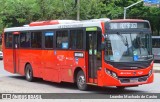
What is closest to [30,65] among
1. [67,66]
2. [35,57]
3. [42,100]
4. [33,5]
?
[35,57]

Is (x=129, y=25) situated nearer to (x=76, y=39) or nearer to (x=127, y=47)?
(x=127, y=47)

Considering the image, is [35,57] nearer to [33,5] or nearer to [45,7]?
[45,7]

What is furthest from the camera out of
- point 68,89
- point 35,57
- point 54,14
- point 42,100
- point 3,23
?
point 3,23

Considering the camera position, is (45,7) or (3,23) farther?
(3,23)

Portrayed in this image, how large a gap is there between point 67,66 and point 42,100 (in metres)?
4.04

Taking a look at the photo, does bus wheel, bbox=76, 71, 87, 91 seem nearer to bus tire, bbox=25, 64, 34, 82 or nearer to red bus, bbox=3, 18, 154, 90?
red bus, bbox=3, 18, 154, 90

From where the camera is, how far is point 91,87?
17.1 metres

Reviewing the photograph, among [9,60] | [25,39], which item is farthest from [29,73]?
[9,60]

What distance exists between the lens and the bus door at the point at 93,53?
15.4 m

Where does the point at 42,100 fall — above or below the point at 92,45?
below

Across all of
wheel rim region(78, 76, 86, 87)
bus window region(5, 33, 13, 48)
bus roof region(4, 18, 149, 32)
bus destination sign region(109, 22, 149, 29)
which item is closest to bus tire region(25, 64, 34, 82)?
bus roof region(4, 18, 149, 32)

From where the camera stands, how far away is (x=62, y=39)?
1767 cm

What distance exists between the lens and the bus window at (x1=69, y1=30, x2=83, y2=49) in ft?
53.6

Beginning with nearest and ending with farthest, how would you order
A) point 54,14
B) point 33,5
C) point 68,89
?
1. point 68,89
2. point 54,14
3. point 33,5
